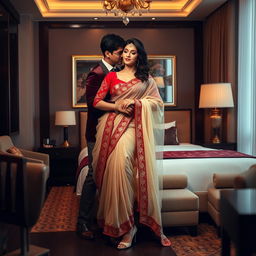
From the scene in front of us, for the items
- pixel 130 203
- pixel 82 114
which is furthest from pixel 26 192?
pixel 82 114

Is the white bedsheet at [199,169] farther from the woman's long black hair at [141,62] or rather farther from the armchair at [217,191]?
the woman's long black hair at [141,62]

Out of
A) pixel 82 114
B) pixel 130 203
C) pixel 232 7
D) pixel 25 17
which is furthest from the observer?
pixel 82 114

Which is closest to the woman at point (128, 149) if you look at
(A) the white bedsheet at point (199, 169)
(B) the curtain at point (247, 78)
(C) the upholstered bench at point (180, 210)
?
(C) the upholstered bench at point (180, 210)

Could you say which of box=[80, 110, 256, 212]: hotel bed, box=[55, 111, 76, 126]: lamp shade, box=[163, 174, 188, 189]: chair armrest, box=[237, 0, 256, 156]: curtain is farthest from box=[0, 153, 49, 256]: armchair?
box=[55, 111, 76, 126]: lamp shade

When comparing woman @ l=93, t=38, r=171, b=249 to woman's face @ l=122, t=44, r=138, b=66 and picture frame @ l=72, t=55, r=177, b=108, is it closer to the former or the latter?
woman's face @ l=122, t=44, r=138, b=66

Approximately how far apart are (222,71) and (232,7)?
2.69ft

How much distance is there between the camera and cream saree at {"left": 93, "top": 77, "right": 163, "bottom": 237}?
2.88m

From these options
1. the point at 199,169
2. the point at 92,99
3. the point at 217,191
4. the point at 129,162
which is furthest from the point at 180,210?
the point at 92,99

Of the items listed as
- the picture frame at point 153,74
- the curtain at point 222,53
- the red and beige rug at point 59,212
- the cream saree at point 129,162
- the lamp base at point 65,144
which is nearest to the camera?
the cream saree at point 129,162

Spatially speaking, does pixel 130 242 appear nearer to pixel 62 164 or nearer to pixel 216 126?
pixel 216 126

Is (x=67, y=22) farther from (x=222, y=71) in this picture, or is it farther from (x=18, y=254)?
(x=18, y=254)

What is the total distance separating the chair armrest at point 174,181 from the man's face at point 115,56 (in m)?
1.05

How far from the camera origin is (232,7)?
5004 mm

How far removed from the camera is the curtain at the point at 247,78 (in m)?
4.59
